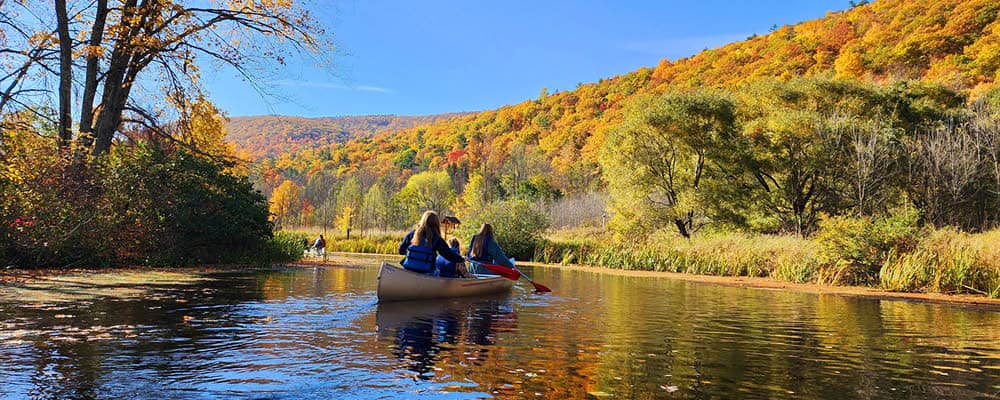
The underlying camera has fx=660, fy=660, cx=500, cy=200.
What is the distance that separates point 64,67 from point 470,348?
14.9 metres

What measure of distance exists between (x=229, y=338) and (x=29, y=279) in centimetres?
832

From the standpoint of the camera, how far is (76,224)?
15164 mm

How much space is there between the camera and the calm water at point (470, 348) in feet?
16.4

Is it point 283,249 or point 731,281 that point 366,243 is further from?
point 731,281

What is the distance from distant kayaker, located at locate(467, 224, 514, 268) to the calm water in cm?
289

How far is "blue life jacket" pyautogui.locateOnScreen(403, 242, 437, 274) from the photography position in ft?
37.8

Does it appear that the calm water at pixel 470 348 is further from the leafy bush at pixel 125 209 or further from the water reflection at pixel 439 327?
the leafy bush at pixel 125 209

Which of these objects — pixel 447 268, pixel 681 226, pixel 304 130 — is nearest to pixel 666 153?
pixel 681 226

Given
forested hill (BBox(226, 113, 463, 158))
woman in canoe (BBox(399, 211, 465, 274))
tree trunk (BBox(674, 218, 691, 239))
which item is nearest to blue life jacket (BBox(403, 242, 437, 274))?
woman in canoe (BBox(399, 211, 465, 274))

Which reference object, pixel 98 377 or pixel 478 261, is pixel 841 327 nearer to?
pixel 478 261

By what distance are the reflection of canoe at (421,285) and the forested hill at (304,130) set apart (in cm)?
10192

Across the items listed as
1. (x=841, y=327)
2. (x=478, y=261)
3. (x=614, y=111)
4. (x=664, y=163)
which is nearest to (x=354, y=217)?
(x=614, y=111)

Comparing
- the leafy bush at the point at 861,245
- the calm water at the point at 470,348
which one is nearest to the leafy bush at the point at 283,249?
the calm water at the point at 470,348

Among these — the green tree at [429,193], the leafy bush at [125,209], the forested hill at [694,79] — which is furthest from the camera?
the green tree at [429,193]
